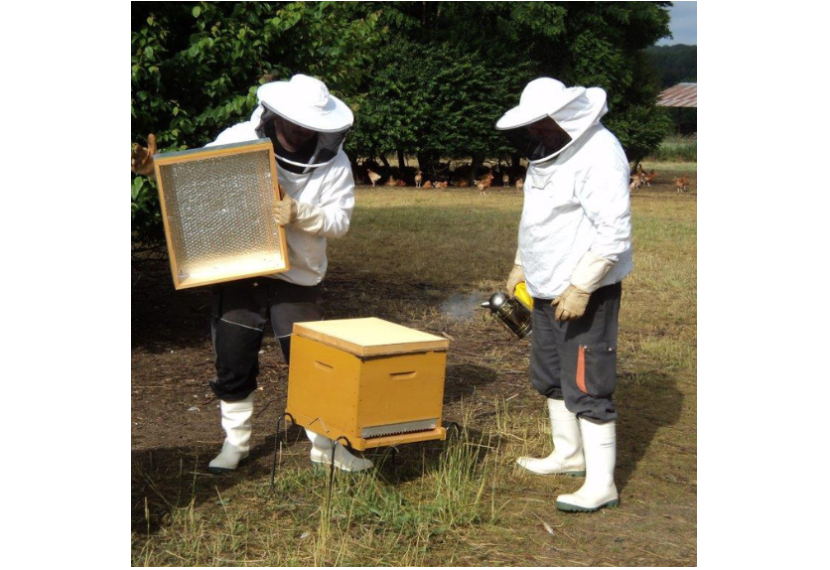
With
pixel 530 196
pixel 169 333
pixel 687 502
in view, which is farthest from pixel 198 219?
pixel 169 333

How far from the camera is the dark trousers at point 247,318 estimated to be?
403 cm

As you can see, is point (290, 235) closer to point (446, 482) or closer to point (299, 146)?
point (299, 146)

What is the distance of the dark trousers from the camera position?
4027mm

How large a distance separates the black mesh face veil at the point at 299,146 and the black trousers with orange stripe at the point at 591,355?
111cm

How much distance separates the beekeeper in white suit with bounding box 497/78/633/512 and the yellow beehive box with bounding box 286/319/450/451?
603 mm

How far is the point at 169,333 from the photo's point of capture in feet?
22.5

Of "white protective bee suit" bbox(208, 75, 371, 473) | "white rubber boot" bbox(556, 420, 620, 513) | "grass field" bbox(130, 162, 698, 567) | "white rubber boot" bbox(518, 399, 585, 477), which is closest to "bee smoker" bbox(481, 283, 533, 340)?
"grass field" bbox(130, 162, 698, 567)

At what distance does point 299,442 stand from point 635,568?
5.96 feet

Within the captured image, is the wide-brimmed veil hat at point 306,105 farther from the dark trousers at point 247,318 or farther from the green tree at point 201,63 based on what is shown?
the green tree at point 201,63

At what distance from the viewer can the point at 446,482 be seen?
3.93 metres

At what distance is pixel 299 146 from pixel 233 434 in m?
1.33

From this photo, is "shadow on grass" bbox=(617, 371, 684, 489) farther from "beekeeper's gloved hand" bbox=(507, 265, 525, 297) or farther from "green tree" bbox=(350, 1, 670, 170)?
"green tree" bbox=(350, 1, 670, 170)

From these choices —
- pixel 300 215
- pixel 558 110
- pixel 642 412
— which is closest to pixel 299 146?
pixel 300 215
